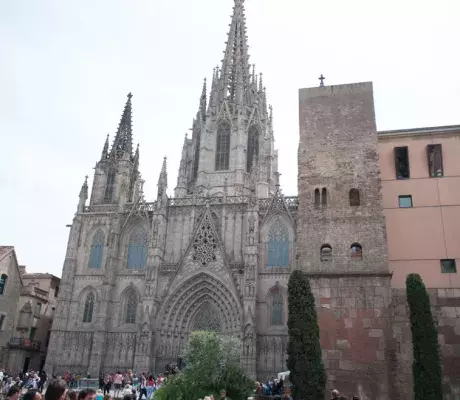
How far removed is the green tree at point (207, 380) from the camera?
1587 centimetres

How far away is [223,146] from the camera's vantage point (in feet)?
142

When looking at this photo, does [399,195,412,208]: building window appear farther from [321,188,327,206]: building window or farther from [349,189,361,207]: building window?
[321,188,327,206]: building window

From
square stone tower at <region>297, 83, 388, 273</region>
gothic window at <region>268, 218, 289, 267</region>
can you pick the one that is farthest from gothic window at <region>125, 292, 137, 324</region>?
square stone tower at <region>297, 83, 388, 273</region>

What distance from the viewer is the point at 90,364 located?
1307 inches

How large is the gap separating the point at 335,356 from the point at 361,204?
537 centimetres

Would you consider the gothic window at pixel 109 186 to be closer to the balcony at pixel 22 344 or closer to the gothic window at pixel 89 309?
the gothic window at pixel 89 309

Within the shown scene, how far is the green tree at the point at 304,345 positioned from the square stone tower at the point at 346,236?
1004 millimetres

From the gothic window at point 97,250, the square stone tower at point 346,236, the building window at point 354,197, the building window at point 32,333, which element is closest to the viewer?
the square stone tower at point 346,236

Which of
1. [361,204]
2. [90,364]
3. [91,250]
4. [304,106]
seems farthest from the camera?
[91,250]

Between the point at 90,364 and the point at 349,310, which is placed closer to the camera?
the point at 349,310

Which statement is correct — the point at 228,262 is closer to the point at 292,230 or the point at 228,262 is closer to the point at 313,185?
the point at 292,230

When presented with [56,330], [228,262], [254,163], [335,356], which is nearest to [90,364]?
[56,330]

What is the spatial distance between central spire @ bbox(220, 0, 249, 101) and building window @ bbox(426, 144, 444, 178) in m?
28.5

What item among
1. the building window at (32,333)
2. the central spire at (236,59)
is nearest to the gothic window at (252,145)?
the central spire at (236,59)
